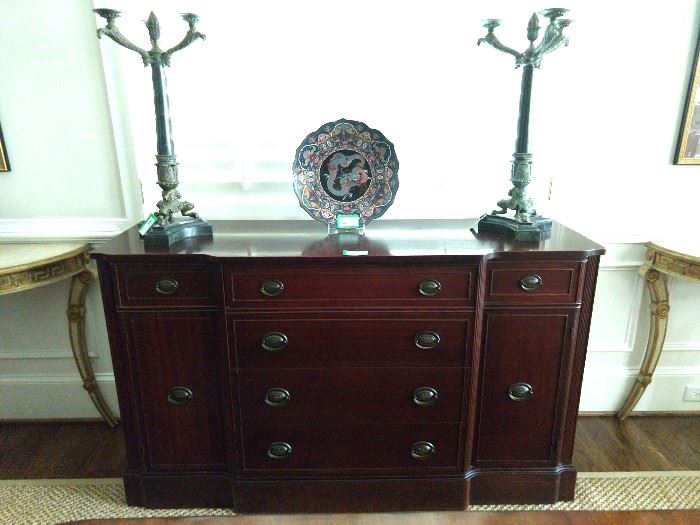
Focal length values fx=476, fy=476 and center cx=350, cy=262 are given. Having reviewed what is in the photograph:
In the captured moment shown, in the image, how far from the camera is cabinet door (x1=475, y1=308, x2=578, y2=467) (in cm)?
157

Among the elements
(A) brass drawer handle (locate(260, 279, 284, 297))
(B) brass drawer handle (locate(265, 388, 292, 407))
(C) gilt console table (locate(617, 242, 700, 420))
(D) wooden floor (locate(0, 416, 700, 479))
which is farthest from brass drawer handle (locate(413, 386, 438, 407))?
(C) gilt console table (locate(617, 242, 700, 420))

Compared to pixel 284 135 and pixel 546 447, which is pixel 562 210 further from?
pixel 284 135

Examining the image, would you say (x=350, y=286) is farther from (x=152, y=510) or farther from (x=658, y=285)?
(x=658, y=285)

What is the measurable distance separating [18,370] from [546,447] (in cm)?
229

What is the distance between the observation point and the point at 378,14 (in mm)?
1778

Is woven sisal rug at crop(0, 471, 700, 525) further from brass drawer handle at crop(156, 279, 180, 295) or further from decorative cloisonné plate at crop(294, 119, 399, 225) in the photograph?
decorative cloisonné plate at crop(294, 119, 399, 225)

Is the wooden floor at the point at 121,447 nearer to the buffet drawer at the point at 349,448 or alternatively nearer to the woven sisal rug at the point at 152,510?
the woven sisal rug at the point at 152,510

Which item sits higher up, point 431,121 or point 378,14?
point 378,14

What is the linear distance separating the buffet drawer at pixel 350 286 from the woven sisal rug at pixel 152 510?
0.85 m

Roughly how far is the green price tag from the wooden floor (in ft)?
4.48

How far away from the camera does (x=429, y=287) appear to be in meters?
1.49

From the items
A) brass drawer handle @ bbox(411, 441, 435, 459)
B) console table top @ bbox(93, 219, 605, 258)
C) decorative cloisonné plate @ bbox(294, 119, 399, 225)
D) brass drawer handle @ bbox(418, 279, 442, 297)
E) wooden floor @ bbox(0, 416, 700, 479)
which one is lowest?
wooden floor @ bbox(0, 416, 700, 479)

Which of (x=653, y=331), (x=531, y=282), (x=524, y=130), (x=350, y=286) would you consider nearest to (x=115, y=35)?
(x=350, y=286)

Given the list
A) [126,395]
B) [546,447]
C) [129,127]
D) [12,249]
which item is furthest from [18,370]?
[546,447]
